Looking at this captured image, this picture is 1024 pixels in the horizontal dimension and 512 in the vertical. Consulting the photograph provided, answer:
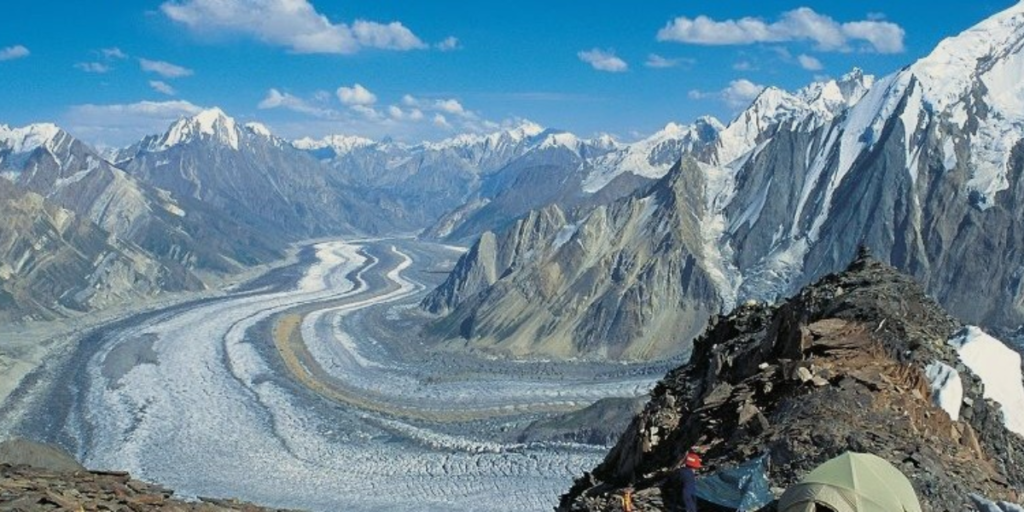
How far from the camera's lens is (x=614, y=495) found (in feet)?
57.0

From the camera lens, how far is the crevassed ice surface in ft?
213

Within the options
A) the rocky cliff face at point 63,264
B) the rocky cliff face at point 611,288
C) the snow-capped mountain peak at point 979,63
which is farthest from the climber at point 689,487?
the rocky cliff face at point 63,264

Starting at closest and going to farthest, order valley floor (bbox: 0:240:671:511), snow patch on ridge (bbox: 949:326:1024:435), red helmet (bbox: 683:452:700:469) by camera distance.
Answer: red helmet (bbox: 683:452:700:469), snow patch on ridge (bbox: 949:326:1024:435), valley floor (bbox: 0:240:671:511)

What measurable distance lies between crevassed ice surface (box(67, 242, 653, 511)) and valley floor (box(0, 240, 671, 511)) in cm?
19

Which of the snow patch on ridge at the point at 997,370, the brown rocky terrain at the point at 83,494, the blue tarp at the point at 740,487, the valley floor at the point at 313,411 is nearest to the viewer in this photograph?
the blue tarp at the point at 740,487

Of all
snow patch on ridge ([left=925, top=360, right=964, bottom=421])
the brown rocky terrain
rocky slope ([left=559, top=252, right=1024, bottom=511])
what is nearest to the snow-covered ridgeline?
the brown rocky terrain

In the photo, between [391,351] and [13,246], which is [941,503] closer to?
[391,351]

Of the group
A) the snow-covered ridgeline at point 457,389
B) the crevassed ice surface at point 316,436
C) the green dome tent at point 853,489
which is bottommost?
the crevassed ice surface at point 316,436

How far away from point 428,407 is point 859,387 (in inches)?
3050

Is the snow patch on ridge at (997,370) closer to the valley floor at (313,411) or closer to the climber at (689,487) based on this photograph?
the climber at (689,487)

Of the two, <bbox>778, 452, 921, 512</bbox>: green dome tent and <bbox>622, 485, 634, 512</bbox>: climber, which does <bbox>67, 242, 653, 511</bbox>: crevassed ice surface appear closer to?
<bbox>622, 485, 634, 512</bbox>: climber

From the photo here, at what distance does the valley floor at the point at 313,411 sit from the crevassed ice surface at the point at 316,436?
19cm

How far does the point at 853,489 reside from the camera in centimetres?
1301

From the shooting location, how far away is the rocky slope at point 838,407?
16.2 meters
